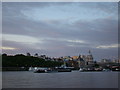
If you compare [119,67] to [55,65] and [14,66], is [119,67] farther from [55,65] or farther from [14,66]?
[14,66]

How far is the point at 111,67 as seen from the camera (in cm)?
5088

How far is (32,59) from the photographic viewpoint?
38.5 m

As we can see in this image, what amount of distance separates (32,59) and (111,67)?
20.0 meters

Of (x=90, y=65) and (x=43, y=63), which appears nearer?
(x=43, y=63)

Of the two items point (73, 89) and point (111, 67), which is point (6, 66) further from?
point (73, 89)

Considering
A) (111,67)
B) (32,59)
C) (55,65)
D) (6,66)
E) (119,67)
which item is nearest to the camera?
(6,66)

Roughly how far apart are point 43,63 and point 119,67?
1598cm

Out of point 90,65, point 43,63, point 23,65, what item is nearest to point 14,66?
point 23,65

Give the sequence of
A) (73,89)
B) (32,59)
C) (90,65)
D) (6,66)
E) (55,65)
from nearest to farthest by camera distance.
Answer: (73,89) < (6,66) < (32,59) < (55,65) < (90,65)

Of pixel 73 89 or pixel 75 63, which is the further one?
pixel 75 63

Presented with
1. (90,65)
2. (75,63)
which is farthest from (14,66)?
(90,65)

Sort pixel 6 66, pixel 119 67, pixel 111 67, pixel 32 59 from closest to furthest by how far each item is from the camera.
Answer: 1. pixel 6 66
2. pixel 32 59
3. pixel 119 67
4. pixel 111 67

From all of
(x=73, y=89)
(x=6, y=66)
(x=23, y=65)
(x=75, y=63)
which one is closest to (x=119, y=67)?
(x=75, y=63)

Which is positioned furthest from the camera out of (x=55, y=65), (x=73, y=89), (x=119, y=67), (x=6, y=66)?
(x=119, y=67)
